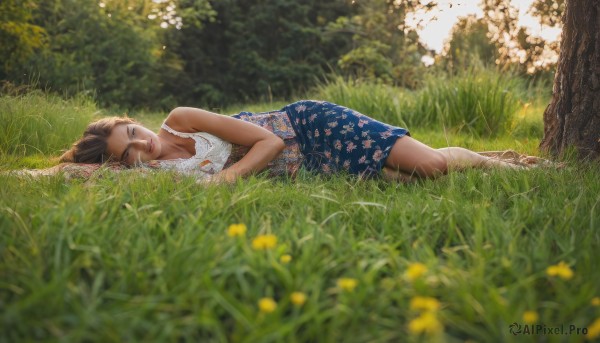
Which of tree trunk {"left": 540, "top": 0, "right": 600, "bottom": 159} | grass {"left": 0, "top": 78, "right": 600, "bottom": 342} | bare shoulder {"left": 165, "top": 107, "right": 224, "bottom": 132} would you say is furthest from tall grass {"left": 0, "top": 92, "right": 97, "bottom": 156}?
tree trunk {"left": 540, "top": 0, "right": 600, "bottom": 159}

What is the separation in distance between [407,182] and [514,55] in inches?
220

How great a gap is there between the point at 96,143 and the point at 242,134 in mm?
837

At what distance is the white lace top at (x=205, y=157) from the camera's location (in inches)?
105

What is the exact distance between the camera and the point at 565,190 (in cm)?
212

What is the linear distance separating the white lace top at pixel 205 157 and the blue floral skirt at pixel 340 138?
1.56ft

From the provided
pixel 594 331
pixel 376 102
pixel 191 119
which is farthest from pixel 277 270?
pixel 376 102

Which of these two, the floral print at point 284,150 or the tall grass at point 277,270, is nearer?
the tall grass at point 277,270

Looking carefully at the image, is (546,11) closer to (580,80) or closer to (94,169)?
(580,80)

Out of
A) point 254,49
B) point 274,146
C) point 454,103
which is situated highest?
point 254,49

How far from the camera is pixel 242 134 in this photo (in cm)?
261

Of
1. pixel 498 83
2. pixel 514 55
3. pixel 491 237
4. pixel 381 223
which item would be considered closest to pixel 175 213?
pixel 381 223

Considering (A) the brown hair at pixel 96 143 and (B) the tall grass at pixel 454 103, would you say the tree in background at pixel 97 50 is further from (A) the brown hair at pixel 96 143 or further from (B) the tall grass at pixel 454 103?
(A) the brown hair at pixel 96 143

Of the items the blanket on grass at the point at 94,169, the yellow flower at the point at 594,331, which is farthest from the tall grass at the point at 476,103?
the yellow flower at the point at 594,331

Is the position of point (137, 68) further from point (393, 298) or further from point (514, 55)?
point (393, 298)
